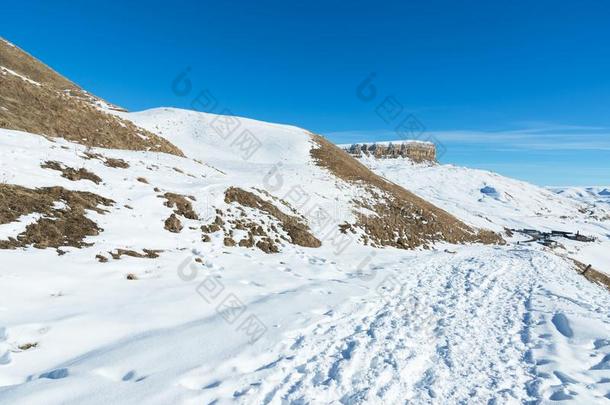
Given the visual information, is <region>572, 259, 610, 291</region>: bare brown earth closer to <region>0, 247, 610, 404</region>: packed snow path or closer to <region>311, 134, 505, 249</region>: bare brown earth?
<region>311, 134, 505, 249</region>: bare brown earth

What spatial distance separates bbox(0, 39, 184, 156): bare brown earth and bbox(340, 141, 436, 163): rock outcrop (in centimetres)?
10876

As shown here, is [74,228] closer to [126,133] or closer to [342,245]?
[342,245]

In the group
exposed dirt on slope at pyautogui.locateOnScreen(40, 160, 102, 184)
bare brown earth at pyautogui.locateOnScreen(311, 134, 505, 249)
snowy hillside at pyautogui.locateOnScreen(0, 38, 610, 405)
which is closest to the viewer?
snowy hillside at pyautogui.locateOnScreen(0, 38, 610, 405)

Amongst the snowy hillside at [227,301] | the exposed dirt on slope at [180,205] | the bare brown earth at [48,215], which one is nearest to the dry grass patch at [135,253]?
the snowy hillside at [227,301]

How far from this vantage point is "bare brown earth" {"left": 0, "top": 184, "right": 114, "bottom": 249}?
8.95 m

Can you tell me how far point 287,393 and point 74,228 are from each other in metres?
8.00

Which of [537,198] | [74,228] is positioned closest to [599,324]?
[74,228]

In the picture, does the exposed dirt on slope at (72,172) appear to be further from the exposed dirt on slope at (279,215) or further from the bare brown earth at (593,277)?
the bare brown earth at (593,277)

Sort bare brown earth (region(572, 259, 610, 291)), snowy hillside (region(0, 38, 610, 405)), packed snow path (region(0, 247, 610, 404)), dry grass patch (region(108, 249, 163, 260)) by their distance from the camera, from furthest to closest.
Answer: bare brown earth (region(572, 259, 610, 291)) < dry grass patch (region(108, 249, 163, 260)) < snowy hillside (region(0, 38, 610, 405)) < packed snow path (region(0, 247, 610, 404))

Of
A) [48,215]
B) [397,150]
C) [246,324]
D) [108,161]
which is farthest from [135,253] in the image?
[397,150]

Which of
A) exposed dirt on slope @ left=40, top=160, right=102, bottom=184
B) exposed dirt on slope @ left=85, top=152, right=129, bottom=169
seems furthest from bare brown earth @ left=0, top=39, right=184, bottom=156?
exposed dirt on slope @ left=40, top=160, right=102, bottom=184

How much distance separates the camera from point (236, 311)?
8711mm

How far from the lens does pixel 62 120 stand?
787 inches

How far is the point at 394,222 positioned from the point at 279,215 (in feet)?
37.7
